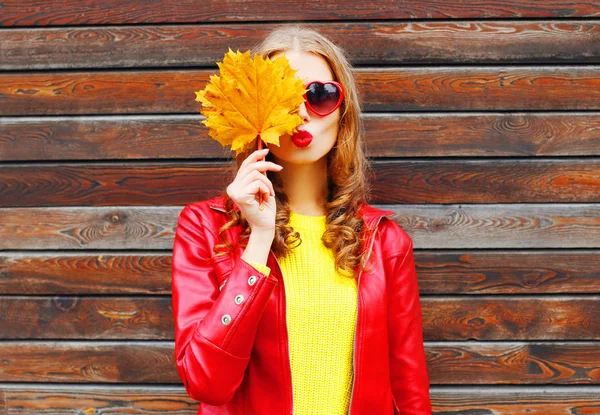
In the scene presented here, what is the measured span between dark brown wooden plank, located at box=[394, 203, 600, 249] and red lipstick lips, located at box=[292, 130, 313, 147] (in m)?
0.83

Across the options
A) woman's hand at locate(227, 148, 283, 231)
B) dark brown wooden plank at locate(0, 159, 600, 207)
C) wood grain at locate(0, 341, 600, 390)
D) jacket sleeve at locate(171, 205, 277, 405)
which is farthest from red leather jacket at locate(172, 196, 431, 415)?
wood grain at locate(0, 341, 600, 390)

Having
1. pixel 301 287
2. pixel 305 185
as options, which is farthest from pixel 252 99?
pixel 301 287

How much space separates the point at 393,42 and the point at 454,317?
1141 mm

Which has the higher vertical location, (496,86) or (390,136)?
(496,86)

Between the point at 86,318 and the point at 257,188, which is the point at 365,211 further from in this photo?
the point at 86,318

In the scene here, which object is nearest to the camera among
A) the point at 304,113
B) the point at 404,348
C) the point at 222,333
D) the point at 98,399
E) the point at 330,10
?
the point at 222,333

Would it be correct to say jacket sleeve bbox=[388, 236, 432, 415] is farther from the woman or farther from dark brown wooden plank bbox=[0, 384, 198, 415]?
dark brown wooden plank bbox=[0, 384, 198, 415]

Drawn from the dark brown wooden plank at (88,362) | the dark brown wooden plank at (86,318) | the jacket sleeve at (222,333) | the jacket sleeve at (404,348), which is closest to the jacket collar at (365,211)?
the jacket sleeve at (404,348)

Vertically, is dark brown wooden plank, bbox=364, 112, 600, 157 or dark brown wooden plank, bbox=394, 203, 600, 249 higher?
dark brown wooden plank, bbox=364, 112, 600, 157

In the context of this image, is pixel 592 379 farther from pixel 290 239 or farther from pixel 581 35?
pixel 290 239

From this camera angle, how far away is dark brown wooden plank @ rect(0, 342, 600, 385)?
7.27 feet

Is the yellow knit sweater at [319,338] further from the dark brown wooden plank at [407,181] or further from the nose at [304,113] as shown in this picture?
the dark brown wooden plank at [407,181]

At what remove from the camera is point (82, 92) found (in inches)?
87.2

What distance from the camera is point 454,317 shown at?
2.21m
